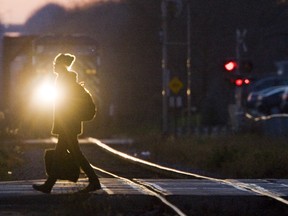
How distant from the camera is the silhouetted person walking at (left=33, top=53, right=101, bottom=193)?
595 inches

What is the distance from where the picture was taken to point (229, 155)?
1073 inches

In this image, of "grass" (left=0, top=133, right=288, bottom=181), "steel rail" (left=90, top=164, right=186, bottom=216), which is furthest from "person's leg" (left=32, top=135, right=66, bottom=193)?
"grass" (left=0, top=133, right=288, bottom=181)

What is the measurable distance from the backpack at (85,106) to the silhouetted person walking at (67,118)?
0.04 metres

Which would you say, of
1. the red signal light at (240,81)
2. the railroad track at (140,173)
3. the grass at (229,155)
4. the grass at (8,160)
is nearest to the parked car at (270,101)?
the grass at (229,155)

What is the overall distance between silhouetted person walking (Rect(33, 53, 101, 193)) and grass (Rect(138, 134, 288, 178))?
819cm

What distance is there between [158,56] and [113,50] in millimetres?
2737

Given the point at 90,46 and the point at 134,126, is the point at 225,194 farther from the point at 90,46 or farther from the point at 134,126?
the point at 134,126

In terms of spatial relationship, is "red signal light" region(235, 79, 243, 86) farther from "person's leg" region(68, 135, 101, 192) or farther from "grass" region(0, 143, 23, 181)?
"person's leg" region(68, 135, 101, 192)

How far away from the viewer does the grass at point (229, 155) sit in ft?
78.3

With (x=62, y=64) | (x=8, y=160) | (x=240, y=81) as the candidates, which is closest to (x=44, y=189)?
(x=62, y=64)

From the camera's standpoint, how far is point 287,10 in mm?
51812

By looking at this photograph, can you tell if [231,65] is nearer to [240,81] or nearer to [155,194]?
[240,81]

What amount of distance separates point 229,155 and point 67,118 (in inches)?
492

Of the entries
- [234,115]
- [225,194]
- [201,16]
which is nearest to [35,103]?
[234,115]
